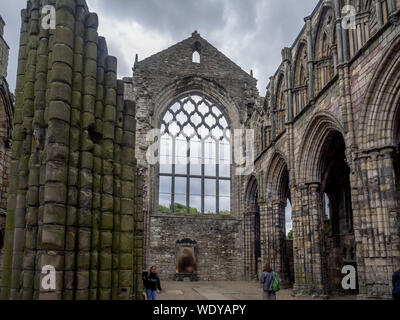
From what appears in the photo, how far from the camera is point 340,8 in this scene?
37.2ft

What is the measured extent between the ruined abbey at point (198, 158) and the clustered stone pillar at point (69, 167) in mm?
15

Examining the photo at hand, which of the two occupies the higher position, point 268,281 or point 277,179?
point 277,179

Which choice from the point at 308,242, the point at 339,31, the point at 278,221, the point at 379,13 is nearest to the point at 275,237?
the point at 278,221

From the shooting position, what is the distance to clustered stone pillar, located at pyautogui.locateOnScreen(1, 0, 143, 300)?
394 centimetres

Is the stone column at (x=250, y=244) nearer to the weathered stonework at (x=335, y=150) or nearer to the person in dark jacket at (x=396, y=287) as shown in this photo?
the weathered stonework at (x=335, y=150)

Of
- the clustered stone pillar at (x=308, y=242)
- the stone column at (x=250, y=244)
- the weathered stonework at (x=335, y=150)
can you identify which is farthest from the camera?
the stone column at (x=250, y=244)

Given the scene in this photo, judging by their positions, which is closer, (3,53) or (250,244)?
(3,53)

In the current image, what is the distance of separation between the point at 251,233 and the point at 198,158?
4.69 meters

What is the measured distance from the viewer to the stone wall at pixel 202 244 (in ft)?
64.8

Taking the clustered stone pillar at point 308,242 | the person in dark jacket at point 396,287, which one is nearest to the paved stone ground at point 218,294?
the clustered stone pillar at point 308,242

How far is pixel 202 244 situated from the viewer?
2041 cm

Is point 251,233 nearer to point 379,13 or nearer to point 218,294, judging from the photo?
point 218,294

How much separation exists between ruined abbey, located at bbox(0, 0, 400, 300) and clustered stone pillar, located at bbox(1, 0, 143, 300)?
15mm

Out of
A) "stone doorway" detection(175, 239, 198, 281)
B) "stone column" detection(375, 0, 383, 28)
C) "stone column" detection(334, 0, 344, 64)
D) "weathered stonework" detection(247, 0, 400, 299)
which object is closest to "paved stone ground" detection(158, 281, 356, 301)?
"weathered stonework" detection(247, 0, 400, 299)
